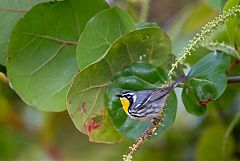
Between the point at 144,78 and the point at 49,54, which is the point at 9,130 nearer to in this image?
the point at 49,54

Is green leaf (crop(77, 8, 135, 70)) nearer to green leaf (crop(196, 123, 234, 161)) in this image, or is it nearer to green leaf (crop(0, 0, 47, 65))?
green leaf (crop(0, 0, 47, 65))

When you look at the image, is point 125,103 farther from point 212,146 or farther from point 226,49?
point 212,146

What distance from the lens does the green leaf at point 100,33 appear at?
1.24 meters

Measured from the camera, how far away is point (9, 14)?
137 cm

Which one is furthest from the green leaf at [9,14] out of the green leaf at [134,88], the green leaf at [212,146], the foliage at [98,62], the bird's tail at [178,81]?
the green leaf at [212,146]

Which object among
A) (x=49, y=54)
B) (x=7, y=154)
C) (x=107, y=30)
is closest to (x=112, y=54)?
(x=107, y=30)

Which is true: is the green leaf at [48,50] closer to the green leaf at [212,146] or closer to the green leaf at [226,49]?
the green leaf at [226,49]

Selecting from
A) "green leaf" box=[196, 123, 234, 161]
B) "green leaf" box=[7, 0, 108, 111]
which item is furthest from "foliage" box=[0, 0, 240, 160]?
"green leaf" box=[196, 123, 234, 161]

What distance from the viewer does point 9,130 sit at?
2.27 metres

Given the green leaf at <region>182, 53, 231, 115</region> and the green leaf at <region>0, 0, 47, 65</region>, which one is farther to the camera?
the green leaf at <region>0, 0, 47, 65</region>

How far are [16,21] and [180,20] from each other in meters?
0.89

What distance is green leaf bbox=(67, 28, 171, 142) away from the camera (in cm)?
122

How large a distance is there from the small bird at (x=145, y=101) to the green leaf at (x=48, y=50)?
0.16 metres

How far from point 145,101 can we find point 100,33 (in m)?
0.18
